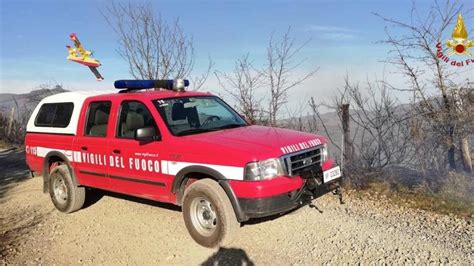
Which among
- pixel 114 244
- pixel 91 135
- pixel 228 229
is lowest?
pixel 114 244

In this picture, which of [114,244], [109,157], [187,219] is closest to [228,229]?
[187,219]

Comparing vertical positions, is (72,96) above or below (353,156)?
above

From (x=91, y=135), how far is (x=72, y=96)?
1.00 meters

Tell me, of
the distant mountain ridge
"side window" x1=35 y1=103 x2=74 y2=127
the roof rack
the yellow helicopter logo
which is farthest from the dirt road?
the distant mountain ridge

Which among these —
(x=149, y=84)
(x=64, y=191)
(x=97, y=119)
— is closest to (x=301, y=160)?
(x=149, y=84)

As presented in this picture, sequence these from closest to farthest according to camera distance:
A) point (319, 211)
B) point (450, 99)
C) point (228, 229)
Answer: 1. point (228, 229)
2. point (319, 211)
3. point (450, 99)

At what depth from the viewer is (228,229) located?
4617 millimetres

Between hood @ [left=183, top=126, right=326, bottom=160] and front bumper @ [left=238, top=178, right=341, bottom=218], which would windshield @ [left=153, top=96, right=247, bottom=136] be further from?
front bumper @ [left=238, top=178, right=341, bottom=218]

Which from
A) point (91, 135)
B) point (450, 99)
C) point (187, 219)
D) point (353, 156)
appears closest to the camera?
point (187, 219)

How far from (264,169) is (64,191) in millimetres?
3952

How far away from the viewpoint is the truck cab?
4570mm

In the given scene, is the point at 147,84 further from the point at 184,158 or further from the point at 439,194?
the point at 439,194

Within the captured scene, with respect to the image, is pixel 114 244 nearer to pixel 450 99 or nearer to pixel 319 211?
pixel 319 211

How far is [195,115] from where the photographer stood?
583cm
